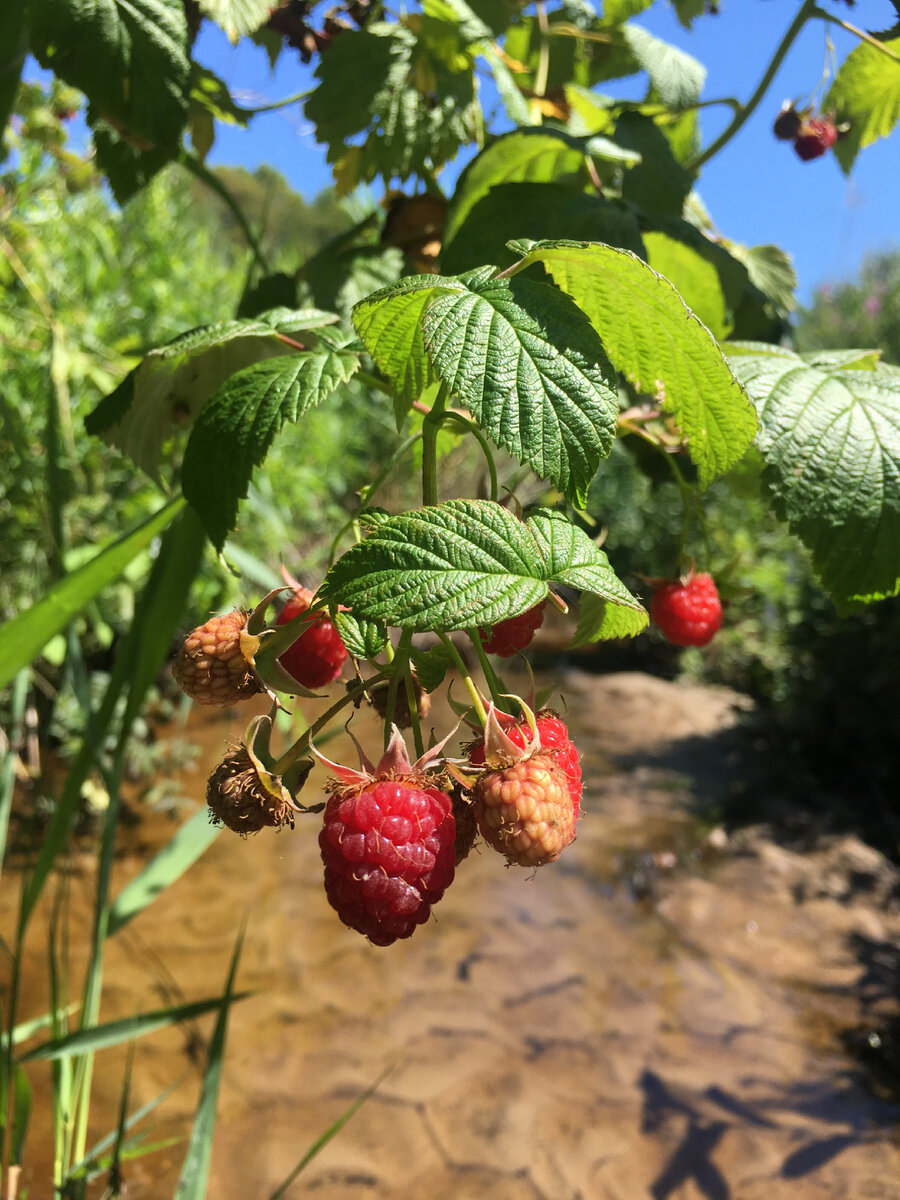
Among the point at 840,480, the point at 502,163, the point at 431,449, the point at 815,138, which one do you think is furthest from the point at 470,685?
the point at 815,138

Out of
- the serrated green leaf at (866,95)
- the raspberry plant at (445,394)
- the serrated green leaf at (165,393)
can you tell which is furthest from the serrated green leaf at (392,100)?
the serrated green leaf at (866,95)

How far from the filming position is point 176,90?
612 millimetres

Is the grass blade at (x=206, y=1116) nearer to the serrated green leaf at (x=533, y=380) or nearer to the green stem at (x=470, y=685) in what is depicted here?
the green stem at (x=470, y=685)

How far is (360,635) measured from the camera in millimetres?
385

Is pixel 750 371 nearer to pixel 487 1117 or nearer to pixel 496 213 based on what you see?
Answer: pixel 496 213

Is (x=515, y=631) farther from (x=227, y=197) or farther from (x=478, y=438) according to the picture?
(x=227, y=197)

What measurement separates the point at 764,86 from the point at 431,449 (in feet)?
2.06

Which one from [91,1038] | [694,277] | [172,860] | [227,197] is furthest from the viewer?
[172,860]

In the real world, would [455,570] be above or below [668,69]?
below

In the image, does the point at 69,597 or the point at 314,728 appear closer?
the point at 314,728

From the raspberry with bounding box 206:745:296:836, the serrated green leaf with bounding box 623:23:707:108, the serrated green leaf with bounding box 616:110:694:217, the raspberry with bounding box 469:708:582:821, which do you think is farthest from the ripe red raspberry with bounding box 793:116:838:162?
the raspberry with bounding box 206:745:296:836

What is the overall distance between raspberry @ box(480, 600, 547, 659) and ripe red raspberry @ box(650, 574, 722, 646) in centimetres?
23

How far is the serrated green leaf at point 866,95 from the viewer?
2.79 ft

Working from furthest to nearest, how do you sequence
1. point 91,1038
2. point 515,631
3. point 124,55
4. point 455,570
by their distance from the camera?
point 91,1038 < point 124,55 < point 515,631 < point 455,570
